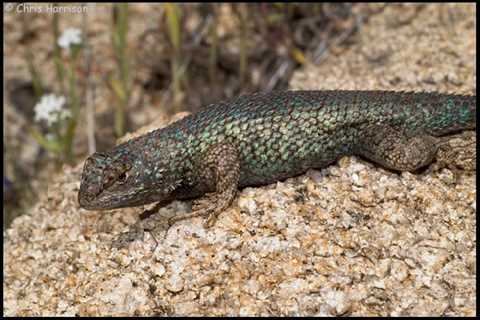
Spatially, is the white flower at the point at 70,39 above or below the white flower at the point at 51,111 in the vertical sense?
above

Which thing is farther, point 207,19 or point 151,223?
point 207,19

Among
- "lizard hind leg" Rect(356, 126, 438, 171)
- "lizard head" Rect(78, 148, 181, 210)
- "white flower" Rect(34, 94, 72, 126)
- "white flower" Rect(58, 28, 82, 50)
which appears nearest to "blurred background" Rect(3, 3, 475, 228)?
"white flower" Rect(34, 94, 72, 126)

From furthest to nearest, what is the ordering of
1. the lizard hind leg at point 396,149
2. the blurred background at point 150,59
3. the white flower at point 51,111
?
the blurred background at point 150,59 → the white flower at point 51,111 → the lizard hind leg at point 396,149

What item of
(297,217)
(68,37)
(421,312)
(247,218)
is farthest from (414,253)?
(68,37)

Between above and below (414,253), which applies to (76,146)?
above

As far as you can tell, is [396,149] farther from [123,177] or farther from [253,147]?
[123,177]

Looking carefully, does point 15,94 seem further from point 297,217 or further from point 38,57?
point 297,217

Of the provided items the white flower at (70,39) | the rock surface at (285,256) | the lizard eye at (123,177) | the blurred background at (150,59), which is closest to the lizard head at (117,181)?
the lizard eye at (123,177)

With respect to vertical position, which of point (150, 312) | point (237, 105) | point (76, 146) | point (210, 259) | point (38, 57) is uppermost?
point (38, 57)

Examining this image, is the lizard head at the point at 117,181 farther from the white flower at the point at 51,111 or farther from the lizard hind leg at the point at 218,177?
the white flower at the point at 51,111
